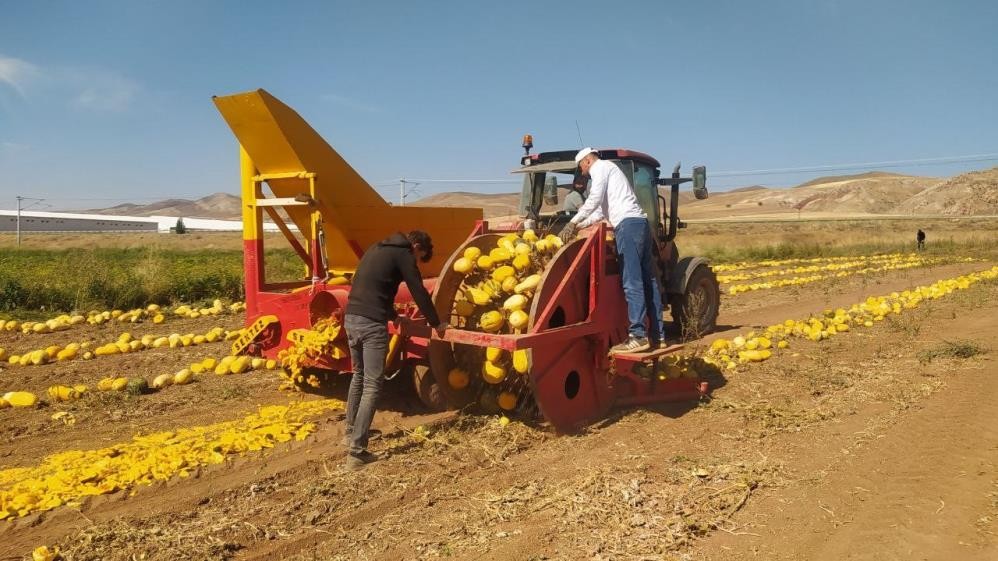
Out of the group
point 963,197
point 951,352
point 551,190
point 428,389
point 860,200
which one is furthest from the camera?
point 860,200

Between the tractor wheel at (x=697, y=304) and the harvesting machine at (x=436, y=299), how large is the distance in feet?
2.78

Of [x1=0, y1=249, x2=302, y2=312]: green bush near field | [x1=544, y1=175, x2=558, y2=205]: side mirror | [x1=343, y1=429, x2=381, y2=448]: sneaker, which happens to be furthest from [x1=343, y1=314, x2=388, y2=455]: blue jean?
[x1=0, y1=249, x2=302, y2=312]: green bush near field

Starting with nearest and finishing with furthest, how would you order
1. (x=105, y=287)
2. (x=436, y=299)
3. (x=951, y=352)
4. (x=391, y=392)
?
(x=436, y=299) → (x=391, y=392) → (x=951, y=352) → (x=105, y=287)

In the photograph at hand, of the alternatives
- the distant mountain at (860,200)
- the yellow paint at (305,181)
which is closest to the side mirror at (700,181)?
the yellow paint at (305,181)

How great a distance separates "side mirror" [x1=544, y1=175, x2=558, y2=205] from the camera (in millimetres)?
8969

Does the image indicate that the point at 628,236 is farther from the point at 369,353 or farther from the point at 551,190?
the point at 551,190

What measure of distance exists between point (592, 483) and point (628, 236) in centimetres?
234

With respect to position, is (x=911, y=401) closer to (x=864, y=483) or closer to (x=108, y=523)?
(x=864, y=483)

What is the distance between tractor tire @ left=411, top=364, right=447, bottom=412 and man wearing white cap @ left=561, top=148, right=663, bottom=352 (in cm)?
169

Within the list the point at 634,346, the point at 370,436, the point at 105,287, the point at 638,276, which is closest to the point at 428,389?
the point at 370,436

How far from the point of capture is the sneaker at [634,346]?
5.92 meters

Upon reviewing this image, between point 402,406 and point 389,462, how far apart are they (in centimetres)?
158

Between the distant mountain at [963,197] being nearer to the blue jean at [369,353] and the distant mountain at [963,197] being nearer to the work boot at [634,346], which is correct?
the work boot at [634,346]

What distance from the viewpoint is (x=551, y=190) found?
9.02 metres
